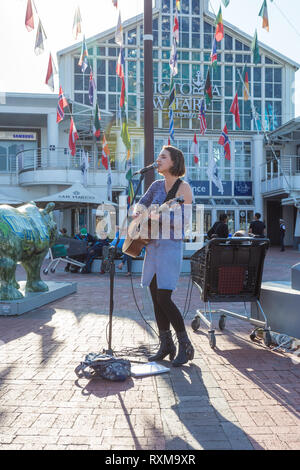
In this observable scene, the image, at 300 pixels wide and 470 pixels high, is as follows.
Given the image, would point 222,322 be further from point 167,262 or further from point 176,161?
point 176,161

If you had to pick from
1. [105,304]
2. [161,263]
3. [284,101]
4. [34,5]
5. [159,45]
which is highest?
[159,45]

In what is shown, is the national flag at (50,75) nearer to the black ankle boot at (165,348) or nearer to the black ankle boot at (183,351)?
the black ankle boot at (165,348)

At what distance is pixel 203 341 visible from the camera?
16.7ft

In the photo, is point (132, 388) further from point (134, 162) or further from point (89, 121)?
point (134, 162)

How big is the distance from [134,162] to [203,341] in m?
26.1

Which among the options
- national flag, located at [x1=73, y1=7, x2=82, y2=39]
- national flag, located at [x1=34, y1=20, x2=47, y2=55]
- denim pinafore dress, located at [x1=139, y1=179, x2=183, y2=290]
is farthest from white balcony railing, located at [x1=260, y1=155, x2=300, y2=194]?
denim pinafore dress, located at [x1=139, y1=179, x2=183, y2=290]

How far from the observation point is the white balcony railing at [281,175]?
26.8 meters

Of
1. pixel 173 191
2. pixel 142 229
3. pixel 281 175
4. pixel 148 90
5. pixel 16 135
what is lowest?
pixel 142 229

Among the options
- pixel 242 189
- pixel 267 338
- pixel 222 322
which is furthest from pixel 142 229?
pixel 242 189

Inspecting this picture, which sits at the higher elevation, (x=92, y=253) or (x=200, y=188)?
(x=200, y=188)

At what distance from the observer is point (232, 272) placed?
15.9 feet

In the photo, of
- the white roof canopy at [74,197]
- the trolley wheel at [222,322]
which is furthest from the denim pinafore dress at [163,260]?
the white roof canopy at [74,197]

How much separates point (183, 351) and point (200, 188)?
2771 cm
